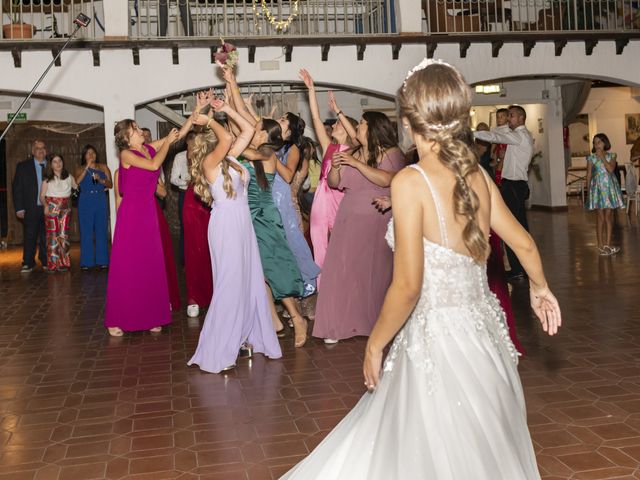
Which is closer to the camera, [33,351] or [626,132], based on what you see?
[33,351]

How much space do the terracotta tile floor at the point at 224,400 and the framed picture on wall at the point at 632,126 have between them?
1908 cm

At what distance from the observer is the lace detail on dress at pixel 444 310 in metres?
2.47

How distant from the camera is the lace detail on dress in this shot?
2.47 metres

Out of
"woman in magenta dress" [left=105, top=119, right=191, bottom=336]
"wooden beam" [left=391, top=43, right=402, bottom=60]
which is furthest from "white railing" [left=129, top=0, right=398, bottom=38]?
"woman in magenta dress" [left=105, top=119, right=191, bottom=336]

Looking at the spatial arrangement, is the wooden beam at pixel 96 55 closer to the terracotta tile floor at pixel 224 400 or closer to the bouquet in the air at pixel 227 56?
the terracotta tile floor at pixel 224 400

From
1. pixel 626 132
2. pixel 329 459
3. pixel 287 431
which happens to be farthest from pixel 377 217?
pixel 626 132

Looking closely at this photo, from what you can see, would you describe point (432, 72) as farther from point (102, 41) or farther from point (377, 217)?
point (102, 41)

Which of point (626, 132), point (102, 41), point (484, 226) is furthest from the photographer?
point (626, 132)

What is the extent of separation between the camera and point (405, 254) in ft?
7.64

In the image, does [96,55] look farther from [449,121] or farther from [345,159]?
[449,121]

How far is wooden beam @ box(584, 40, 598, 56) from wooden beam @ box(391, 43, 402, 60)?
10.6 ft

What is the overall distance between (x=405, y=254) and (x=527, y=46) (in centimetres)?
1217

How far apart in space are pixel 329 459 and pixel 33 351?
430 centimetres

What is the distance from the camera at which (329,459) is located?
2.67m
